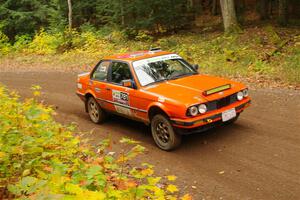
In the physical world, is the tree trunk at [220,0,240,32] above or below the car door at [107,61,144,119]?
above

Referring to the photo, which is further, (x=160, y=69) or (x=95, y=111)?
(x=95, y=111)

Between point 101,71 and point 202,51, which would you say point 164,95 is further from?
point 202,51

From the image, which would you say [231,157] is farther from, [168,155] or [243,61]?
[243,61]

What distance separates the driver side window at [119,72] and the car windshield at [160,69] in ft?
0.79

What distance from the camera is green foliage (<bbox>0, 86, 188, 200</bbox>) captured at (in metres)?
3.07

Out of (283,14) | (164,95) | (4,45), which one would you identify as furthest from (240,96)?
(4,45)

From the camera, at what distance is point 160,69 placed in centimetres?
762

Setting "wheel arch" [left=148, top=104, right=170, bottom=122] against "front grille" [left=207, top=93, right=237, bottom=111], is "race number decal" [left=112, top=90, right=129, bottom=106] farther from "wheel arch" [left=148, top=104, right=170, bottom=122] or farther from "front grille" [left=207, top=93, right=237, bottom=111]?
"front grille" [left=207, top=93, right=237, bottom=111]

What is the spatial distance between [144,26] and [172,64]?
1259cm

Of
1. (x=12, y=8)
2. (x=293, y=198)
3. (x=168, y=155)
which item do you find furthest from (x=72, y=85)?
(x=12, y=8)

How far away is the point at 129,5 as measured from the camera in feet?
66.5

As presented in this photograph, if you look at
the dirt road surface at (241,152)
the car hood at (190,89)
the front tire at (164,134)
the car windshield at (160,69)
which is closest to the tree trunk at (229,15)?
the dirt road surface at (241,152)

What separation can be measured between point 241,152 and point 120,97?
2869mm

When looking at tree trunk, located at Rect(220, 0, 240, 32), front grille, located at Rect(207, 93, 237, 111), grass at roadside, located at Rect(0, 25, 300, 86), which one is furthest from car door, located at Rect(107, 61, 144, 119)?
tree trunk, located at Rect(220, 0, 240, 32)
